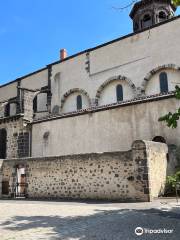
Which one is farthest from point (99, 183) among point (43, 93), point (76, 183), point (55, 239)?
point (43, 93)

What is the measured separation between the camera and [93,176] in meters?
13.1

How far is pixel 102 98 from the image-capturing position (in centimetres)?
2408

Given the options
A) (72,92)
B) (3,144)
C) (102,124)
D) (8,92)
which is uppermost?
(8,92)

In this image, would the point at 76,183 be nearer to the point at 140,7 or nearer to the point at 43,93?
the point at 43,93

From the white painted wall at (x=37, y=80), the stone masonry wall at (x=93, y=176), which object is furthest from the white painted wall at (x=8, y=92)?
the stone masonry wall at (x=93, y=176)

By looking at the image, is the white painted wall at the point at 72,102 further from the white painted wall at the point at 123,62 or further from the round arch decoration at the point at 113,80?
the round arch decoration at the point at 113,80

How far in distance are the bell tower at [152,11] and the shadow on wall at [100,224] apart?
22.1m

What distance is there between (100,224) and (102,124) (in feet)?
34.6

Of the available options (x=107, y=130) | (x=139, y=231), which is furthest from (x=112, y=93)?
(x=139, y=231)

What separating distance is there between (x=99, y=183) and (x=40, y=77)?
61.0 ft

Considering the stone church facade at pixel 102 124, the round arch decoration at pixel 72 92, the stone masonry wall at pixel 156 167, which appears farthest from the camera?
the round arch decoration at pixel 72 92

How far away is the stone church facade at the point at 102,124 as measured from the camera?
495 inches

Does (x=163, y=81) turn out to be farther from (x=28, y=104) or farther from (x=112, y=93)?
(x=28, y=104)

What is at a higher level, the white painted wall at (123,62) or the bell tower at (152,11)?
the bell tower at (152,11)
